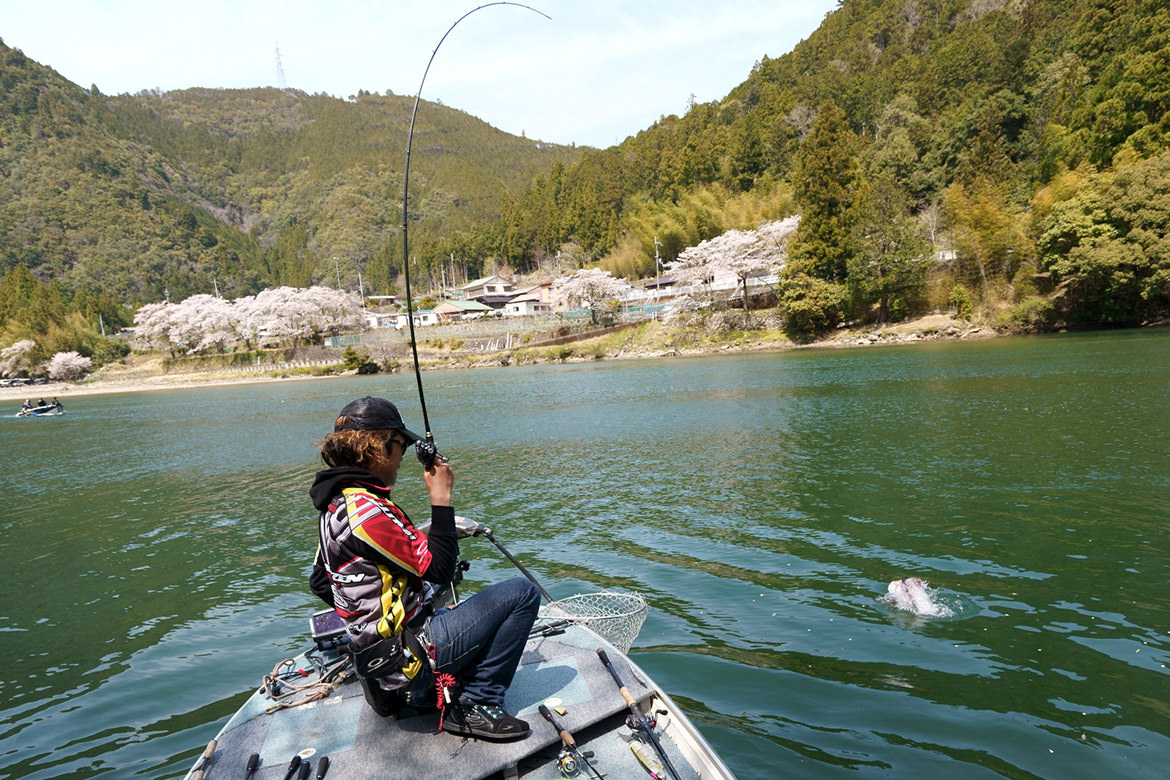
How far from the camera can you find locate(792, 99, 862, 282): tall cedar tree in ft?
180

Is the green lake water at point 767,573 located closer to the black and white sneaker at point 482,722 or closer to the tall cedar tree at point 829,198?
the black and white sneaker at point 482,722

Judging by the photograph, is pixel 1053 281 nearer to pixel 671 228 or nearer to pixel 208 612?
pixel 671 228

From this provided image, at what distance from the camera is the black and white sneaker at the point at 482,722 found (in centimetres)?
343

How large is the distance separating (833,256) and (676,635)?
54.2 metres

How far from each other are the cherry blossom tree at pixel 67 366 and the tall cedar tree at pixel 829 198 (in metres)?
94.9

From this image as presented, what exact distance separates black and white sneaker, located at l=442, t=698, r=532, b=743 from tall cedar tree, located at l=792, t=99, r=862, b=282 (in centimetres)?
5727

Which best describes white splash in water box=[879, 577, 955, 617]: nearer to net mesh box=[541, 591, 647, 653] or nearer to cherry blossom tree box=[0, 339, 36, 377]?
net mesh box=[541, 591, 647, 653]

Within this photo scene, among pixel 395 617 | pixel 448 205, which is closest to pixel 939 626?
pixel 395 617

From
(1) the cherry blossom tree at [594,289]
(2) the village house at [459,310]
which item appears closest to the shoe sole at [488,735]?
(1) the cherry blossom tree at [594,289]

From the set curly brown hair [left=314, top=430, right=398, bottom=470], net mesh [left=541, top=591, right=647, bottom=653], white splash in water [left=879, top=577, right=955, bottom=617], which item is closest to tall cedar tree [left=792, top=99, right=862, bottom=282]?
white splash in water [left=879, top=577, right=955, bottom=617]

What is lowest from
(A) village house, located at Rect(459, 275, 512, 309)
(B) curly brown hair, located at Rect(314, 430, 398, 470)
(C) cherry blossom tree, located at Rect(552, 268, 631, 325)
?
(B) curly brown hair, located at Rect(314, 430, 398, 470)

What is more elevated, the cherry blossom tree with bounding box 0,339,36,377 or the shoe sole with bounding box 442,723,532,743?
the cherry blossom tree with bounding box 0,339,36,377

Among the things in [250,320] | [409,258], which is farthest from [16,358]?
[409,258]

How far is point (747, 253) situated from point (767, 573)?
62309 mm
